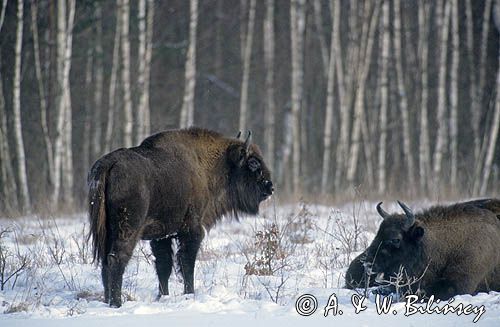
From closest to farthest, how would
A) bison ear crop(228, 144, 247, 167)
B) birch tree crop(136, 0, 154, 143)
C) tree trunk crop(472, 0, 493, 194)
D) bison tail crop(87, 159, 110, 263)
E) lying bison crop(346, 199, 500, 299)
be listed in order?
bison tail crop(87, 159, 110, 263) → lying bison crop(346, 199, 500, 299) → bison ear crop(228, 144, 247, 167) → birch tree crop(136, 0, 154, 143) → tree trunk crop(472, 0, 493, 194)

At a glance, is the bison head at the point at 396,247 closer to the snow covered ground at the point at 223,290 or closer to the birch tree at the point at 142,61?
the snow covered ground at the point at 223,290

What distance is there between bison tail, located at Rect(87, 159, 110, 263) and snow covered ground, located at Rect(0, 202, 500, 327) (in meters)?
0.51

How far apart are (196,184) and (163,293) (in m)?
1.08

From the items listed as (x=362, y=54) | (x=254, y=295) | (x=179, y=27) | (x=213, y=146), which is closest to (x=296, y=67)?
(x=362, y=54)

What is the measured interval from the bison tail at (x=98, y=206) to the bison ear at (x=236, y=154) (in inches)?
79.2

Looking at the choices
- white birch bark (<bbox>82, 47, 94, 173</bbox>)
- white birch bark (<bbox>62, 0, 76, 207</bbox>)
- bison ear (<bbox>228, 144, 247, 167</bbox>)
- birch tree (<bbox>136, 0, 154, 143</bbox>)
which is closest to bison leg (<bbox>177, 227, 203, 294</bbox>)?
bison ear (<bbox>228, 144, 247, 167</bbox>)

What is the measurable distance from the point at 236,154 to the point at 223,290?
1766mm

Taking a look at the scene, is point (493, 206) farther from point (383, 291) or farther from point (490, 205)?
point (383, 291)

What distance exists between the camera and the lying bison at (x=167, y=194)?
684 centimetres

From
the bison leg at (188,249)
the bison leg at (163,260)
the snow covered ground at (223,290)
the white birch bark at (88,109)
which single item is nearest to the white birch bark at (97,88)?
the white birch bark at (88,109)

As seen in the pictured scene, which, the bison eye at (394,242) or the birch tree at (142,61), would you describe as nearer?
the bison eye at (394,242)

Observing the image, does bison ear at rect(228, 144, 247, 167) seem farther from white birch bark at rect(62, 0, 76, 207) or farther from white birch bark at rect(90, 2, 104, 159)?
white birch bark at rect(90, 2, 104, 159)

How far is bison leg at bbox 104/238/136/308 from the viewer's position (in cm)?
682

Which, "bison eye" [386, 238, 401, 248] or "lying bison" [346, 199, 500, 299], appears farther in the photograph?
"bison eye" [386, 238, 401, 248]
